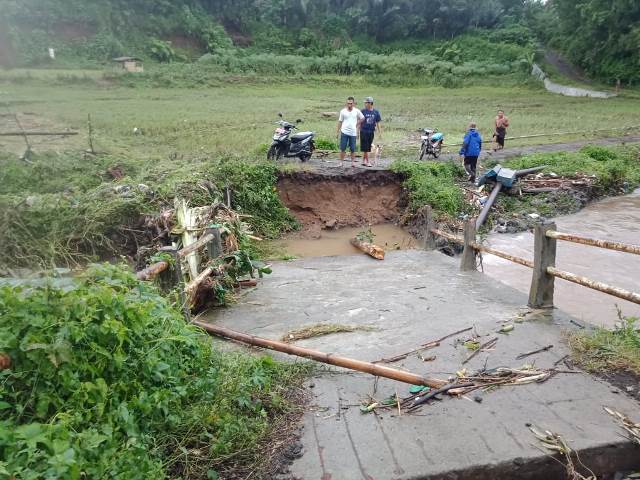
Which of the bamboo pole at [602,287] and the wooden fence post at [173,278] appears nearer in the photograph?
the bamboo pole at [602,287]

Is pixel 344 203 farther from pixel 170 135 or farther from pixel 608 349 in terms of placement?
pixel 608 349

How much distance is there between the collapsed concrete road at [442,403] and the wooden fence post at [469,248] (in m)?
1.06

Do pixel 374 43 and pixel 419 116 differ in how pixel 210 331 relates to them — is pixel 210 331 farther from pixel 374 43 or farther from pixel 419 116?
pixel 374 43

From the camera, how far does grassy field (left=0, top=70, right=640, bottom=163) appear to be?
14.6 metres

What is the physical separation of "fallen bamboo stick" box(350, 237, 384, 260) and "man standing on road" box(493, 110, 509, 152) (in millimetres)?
6861

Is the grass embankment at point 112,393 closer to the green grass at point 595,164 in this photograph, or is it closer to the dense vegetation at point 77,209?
the dense vegetation at point 77,209

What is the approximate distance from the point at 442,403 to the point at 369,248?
539 cm

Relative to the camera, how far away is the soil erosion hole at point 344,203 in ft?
34.2

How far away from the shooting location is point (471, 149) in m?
11.6

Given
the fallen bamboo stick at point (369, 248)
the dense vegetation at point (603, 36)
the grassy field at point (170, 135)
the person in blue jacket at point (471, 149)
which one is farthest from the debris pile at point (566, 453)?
the dense vegetation at point (603, 36)

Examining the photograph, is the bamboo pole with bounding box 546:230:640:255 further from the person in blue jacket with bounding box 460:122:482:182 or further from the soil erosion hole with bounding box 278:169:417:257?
the person in blue jacket with bounding box 460:122:482:182

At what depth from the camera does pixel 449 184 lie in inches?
446

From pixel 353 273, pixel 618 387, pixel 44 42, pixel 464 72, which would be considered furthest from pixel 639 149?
pixel 44 42

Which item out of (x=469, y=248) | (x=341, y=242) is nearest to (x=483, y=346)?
(x=469, y=248)
